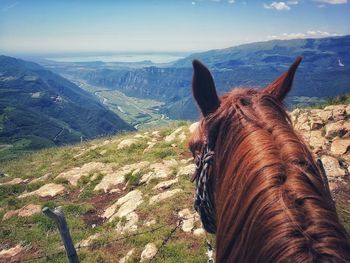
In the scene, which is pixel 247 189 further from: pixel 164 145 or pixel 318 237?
pixel 164 145

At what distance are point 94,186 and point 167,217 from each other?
5.60 meters

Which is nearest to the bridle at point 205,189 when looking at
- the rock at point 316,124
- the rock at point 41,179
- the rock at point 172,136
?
the rock at point 316,124

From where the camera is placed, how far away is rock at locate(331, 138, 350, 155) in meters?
12.3

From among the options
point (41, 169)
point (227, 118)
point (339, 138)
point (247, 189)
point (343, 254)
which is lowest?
point (41, 169)

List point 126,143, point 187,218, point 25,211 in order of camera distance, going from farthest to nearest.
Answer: point 126,143 < point 25,211 < point 187,218

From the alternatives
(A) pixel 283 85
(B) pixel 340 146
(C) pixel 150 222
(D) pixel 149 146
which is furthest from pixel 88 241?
(A) pixel 283 85

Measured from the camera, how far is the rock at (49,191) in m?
15.1

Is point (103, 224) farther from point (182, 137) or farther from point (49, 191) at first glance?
point (182, 137)

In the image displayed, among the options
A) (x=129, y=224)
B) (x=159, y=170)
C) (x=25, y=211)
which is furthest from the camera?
(x=159, y=170)

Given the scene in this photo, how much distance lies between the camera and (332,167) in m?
11.3

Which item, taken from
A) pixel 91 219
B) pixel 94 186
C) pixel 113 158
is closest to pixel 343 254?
pixel 91 219

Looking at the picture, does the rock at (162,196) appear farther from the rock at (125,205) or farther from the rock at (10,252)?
the rock at (10,252)

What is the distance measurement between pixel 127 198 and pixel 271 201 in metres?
11.6

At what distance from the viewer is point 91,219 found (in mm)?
12320
